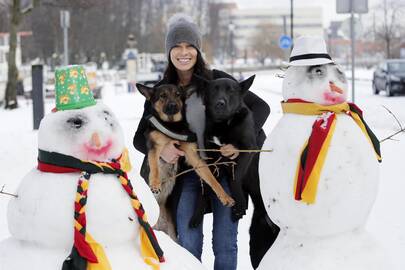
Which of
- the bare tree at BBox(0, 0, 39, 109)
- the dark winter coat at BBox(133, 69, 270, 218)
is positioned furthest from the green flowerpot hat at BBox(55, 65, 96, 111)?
the bare tree at BBox(0, 0, 39, 109)

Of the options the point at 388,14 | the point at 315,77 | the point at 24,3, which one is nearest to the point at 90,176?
the point at 315,77

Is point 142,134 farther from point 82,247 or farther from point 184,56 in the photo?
point 82,247

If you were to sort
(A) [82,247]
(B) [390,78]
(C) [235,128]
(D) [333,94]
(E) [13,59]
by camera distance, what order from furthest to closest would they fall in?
(B) [390,78] < (E) [13,59] < (C) [235,128] < (D) [333,94] < (A) [82,247]

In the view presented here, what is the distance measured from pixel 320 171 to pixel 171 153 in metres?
1.07

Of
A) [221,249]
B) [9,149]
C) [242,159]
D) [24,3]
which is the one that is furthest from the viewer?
[24,3]

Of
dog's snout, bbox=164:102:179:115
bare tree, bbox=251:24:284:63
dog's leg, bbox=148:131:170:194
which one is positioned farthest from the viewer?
bare tree, bbox=251:24:284:63

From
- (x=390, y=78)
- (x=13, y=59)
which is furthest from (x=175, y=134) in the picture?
(x=390, y=78)

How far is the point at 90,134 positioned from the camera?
2.89m

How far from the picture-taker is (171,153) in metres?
3.78

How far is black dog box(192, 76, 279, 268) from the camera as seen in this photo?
3629 millimetres

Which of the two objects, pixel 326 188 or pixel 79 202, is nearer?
pixel 79 202

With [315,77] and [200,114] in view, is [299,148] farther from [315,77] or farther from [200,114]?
[200,114]

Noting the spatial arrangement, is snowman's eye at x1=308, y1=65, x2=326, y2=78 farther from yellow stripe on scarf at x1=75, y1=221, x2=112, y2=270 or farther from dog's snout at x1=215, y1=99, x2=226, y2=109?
yellow stripe on scarf at x1=75, y1=221, x2=112, y2=270

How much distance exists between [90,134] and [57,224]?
435 mm
